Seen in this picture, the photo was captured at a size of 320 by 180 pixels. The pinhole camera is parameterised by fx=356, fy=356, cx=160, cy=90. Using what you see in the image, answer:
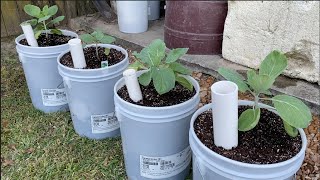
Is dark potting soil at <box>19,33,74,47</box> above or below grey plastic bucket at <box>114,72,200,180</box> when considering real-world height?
above

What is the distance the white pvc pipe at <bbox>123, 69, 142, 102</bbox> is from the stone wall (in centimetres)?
103

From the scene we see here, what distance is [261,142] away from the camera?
110cm

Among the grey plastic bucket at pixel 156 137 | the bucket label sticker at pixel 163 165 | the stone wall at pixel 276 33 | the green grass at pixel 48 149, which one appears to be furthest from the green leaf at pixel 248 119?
the stone wall at pixel 276 33

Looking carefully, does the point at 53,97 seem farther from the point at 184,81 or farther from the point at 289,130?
the point at 289,130

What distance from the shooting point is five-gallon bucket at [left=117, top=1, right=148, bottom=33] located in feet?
9.27

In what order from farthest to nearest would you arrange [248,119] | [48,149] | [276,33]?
[276,33] → [48,149] → [248,119]

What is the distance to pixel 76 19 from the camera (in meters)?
3.18

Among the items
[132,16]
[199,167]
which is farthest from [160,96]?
[132,16]

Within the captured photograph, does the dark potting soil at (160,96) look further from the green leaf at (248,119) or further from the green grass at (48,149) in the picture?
the green grass at (48,149)

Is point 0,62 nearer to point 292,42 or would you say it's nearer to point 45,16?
point 45,16

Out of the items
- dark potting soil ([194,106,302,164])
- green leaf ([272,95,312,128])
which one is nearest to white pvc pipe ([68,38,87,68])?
dark potting soil ([194,106,302,164])

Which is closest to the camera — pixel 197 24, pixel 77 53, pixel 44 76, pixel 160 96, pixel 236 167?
pixel 236 167

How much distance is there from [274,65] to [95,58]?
927 millimetres

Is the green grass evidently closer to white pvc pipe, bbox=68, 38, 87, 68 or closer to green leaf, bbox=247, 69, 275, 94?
white pvc pipe, bbox=68, 38, 87, 68
